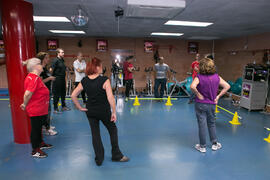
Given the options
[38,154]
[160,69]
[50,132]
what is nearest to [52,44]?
[160,69]

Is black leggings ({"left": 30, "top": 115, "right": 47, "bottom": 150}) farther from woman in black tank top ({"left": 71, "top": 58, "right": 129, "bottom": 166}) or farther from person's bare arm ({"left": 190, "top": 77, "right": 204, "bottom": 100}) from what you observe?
person's bare arm ({"left": 190, "top": 77, "right": 204, "bottom": 100})

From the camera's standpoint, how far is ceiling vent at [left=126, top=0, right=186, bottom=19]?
126 inches

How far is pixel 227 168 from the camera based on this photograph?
8.11 feet

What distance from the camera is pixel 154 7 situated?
339cm

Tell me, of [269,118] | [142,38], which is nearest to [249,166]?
[269,118]

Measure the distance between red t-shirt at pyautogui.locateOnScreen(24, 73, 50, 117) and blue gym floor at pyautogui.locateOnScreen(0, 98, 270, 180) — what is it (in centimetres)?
73

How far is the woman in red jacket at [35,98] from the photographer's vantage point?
2.35 metres

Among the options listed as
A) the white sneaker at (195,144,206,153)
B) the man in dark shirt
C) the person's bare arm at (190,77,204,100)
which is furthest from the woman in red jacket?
the white sneaker at (195,144,206,153)

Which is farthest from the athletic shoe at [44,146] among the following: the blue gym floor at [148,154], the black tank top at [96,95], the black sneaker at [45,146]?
the black tank top at [96,95]

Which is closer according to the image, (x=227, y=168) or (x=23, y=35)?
(x=227, y=168)

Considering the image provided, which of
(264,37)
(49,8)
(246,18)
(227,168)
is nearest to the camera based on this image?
(227,168)

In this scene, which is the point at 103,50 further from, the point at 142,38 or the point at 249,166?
the point at 249,166

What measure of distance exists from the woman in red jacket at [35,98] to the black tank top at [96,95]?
2.31 ft

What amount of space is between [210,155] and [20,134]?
10.3 feet
